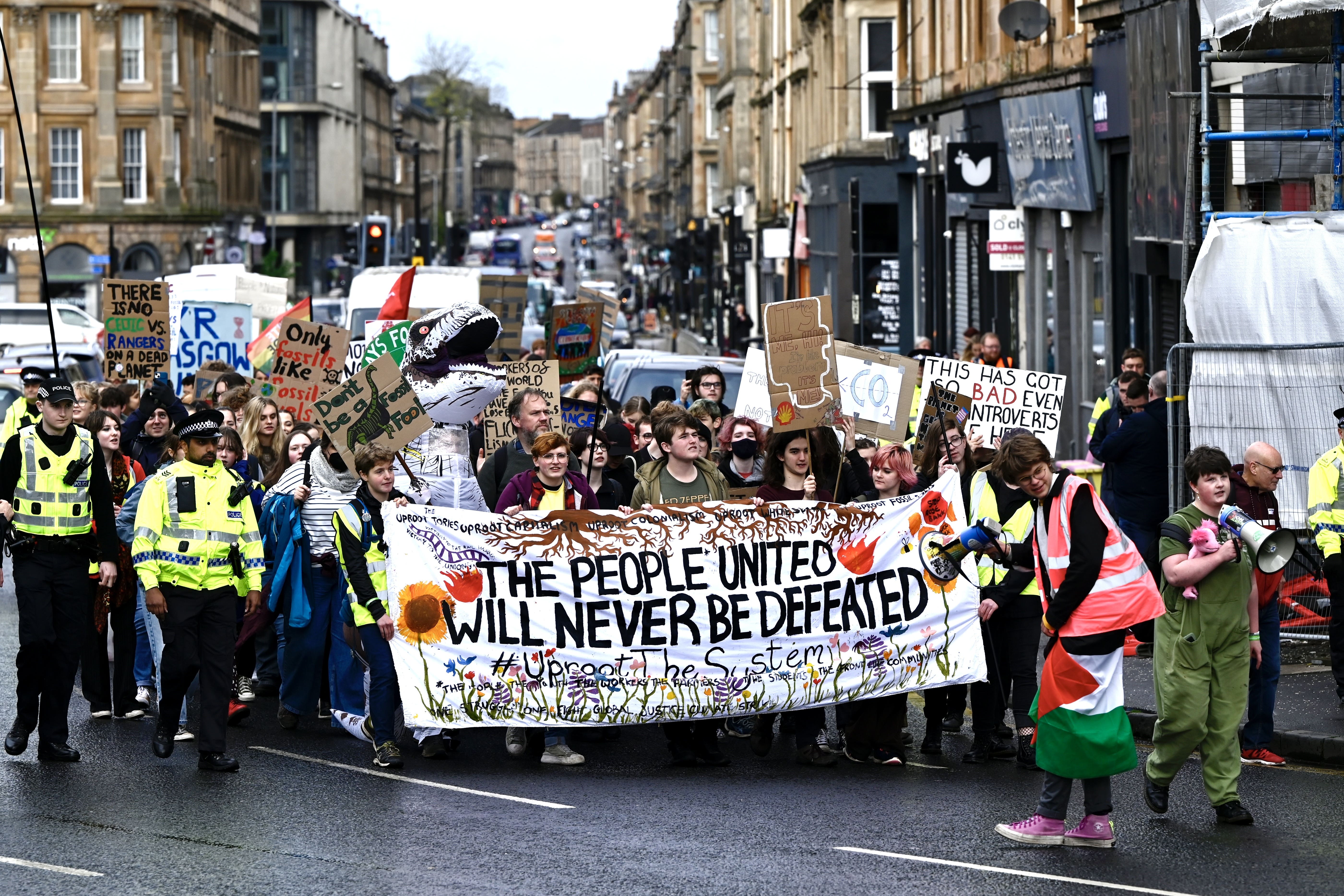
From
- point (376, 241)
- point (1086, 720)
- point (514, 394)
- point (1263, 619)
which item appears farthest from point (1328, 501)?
point (376, 241)

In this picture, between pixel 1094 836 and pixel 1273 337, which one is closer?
pixel 1094 836

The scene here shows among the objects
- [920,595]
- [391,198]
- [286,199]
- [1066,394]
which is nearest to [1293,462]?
[920,595]

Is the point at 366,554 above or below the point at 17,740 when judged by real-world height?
above

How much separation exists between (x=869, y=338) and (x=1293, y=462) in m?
26.4

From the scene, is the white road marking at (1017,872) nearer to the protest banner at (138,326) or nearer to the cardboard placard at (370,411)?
the cardboard placard at (370,411)

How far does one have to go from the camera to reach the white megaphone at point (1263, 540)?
27.8 feet

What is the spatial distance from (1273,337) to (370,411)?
6848mm

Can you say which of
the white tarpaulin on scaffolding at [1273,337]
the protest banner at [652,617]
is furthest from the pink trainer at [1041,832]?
the white tarpaulin on scaffolding at [1273,337]

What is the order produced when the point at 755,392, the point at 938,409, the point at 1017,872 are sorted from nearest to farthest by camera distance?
the point at 1017,872, the point at 938,409, the point at 755,392

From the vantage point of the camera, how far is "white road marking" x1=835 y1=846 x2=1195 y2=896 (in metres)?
7.56

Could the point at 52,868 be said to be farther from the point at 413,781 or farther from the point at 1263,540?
the point at 1263,540

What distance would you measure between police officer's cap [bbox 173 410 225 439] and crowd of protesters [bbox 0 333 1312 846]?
1.01 ft

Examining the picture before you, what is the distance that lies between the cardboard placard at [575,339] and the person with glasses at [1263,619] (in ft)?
20.8

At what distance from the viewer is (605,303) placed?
1945cm
